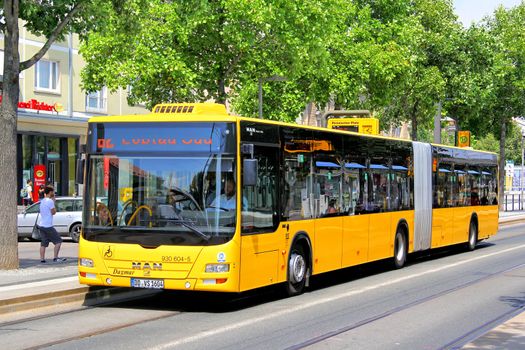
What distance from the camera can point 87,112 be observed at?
1666 inches

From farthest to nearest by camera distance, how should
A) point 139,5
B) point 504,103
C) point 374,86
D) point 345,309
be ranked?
point 504,103 < point 374,86 < point 139,5 < point 345,309

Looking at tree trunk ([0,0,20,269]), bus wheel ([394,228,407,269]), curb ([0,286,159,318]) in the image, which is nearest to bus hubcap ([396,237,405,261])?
bus wheel ([394,228,407,269])

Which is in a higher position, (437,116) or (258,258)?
(437,116)

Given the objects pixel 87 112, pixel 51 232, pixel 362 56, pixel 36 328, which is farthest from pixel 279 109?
pixel 36 328

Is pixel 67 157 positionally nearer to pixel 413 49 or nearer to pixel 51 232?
pixel 413 49

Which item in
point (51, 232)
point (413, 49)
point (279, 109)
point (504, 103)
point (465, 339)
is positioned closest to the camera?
point (465, 339)

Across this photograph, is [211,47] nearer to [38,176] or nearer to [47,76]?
[47,76]

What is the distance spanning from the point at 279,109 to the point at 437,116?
9699 millimetres

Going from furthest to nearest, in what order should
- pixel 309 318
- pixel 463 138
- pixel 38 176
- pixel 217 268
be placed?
pixel 463 138 → pixel 38 176 → pixel 217 268 → pixel 309 318

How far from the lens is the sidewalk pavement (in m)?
9.96

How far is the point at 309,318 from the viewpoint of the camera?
38.6ft

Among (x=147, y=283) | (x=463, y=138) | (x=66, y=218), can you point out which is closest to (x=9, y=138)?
(x=147, y=283)

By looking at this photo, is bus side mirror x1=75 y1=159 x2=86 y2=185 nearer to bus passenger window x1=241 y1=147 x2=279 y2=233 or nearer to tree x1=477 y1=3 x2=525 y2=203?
bus passenger window x1=241 y1=147 x2=279 y2=233

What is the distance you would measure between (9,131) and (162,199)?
5.49m
